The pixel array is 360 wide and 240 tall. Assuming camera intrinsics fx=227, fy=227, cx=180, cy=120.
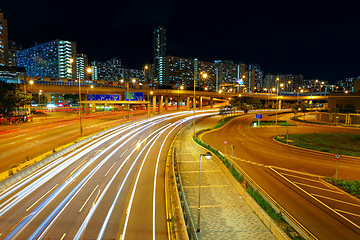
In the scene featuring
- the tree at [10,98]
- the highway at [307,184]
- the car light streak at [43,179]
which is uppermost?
the tree at [10,98]

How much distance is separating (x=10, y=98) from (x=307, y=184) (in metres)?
57.2

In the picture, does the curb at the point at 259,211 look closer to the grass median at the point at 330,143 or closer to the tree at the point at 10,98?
the grass median at the point at 330,143

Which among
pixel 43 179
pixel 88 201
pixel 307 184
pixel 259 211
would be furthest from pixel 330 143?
pixel 43 179

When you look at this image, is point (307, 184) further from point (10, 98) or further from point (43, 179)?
point (10, 98)

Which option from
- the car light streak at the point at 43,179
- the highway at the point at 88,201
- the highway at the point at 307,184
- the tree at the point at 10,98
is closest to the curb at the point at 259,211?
the highway at the point at 307,184

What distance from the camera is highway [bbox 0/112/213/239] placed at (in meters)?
11.8

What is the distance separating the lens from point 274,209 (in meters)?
14.2

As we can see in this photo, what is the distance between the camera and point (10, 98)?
49.2m

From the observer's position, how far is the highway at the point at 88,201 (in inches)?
466

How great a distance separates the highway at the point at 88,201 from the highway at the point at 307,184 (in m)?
8.88

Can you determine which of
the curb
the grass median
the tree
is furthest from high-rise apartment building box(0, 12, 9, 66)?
the curb

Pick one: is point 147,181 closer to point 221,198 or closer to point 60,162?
point 221,198

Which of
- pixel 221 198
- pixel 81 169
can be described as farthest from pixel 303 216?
pixel 81 169

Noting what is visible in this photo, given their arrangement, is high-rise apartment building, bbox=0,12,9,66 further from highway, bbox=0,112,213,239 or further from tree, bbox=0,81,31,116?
highway, bbox=0,112,213,239
